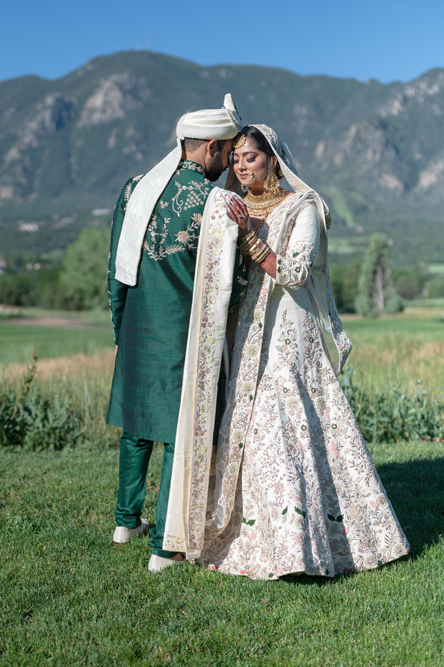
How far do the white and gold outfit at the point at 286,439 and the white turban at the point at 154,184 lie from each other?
24 centimetres

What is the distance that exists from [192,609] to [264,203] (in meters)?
1.99

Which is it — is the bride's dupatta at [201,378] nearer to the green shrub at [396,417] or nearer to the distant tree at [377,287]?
the green shrub at [396,417]

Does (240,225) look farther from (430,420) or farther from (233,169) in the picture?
(430,420)

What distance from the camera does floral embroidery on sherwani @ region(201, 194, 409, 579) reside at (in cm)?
309

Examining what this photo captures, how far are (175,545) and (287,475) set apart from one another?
672 mm

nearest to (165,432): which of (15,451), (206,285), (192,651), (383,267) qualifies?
(206,285)

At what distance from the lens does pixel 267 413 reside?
313 cm

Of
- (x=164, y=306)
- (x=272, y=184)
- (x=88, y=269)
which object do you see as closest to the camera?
(x=164, y=306)

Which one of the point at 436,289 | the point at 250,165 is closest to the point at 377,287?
the point at 436,289

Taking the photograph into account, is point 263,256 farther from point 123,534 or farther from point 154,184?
point 123,534

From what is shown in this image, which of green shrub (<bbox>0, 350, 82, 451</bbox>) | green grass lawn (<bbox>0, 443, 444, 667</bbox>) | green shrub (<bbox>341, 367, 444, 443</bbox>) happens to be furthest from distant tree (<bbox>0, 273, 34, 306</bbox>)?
green grass lawn (<bbox>0, 443, 444, 667</bbox>)

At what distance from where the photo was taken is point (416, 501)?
4.27 metres

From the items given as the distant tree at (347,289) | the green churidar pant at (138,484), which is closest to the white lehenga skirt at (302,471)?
the green churidar pant at (138,484)

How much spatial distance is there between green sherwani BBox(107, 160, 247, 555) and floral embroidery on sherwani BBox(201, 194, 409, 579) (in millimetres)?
256
